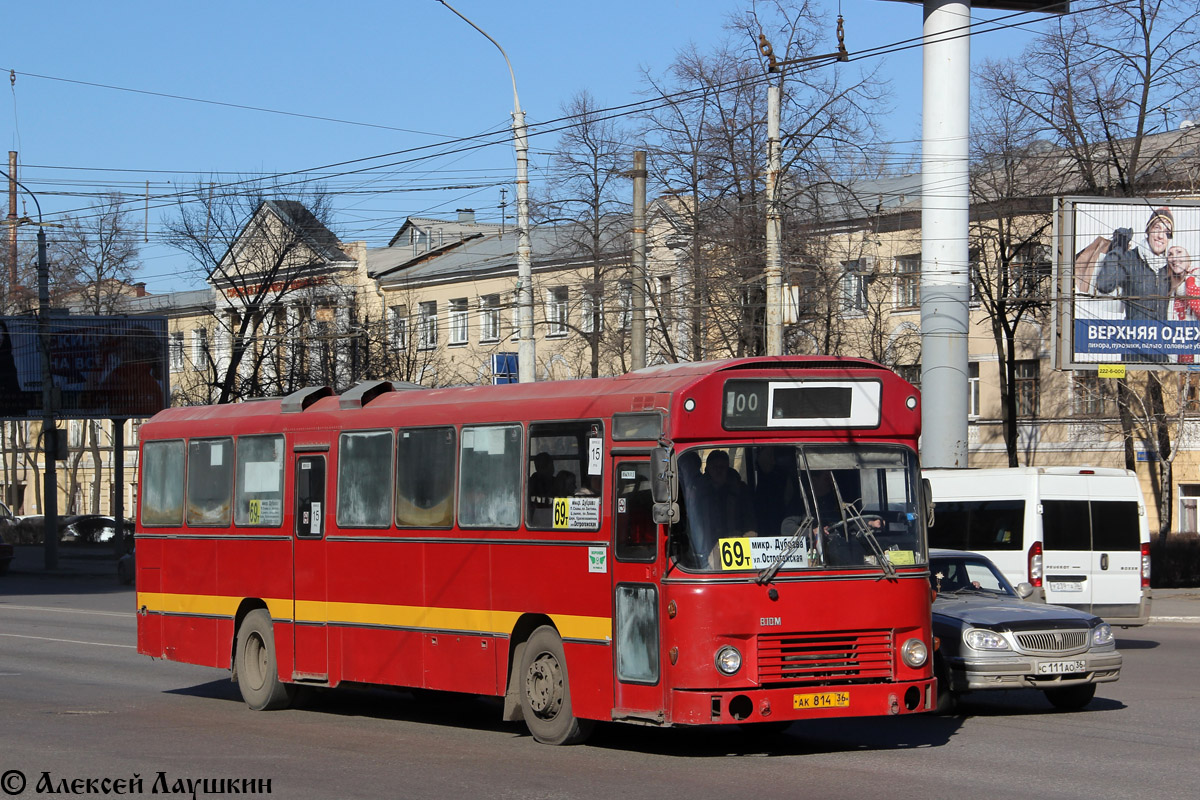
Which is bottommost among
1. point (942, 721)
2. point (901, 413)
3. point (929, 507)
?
point (942, 721)

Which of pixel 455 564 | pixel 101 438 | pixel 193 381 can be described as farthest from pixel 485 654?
pixel 101 438

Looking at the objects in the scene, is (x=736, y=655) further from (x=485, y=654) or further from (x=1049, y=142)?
(x=1049, y=142)

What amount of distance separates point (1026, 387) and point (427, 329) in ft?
77.2

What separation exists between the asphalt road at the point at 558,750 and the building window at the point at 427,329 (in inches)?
1666

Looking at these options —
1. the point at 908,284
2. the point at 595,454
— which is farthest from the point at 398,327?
the point at 595,454

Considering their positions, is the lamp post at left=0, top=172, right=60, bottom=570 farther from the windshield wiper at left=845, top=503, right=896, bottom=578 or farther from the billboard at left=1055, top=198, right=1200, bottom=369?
the windshield wiper at left=845, top=503, right=896, bottom=578

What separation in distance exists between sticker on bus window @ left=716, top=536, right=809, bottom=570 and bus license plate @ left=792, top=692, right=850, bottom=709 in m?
0.87

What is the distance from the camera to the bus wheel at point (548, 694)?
36.3 feet

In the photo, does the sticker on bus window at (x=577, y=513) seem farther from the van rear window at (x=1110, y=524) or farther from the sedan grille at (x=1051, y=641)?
the van rear window at (x=1110, y=524)

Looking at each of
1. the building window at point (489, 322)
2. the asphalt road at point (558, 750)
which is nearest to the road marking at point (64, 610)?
the asphalt road at point (558, 750)

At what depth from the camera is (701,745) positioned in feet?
37.4

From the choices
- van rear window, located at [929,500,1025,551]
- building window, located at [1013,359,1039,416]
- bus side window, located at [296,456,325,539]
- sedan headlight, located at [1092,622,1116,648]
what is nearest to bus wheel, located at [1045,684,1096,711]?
sedan headlight, located at [1092,622,1116,648]

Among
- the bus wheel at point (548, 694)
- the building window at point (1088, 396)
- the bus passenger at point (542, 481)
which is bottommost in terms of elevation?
→ the bus wheel at point (548, 694)

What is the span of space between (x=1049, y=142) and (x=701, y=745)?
1269 inches
